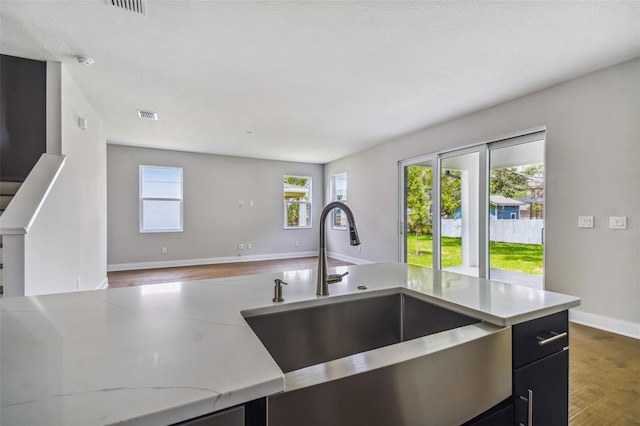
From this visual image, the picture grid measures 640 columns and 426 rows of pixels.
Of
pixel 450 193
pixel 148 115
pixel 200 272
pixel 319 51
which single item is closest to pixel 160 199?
pixel 200 272

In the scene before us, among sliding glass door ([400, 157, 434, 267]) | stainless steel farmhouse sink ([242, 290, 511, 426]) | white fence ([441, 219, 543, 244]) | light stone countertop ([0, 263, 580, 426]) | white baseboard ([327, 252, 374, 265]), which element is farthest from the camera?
white baseboard ([327, 252, 374, 265])

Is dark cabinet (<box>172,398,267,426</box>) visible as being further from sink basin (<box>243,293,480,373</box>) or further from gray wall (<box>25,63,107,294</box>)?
gray wall (<box>25,63,107,294</box>)

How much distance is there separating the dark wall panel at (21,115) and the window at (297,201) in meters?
5.07

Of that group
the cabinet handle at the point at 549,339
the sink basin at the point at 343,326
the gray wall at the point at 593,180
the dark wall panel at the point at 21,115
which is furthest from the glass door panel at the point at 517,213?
the dark wall panel at the point at 21,115

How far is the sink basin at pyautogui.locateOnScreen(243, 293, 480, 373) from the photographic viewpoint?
101cm

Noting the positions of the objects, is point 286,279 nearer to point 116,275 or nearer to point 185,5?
point 185,5

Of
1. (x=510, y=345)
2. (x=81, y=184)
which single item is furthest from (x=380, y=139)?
(x=510, y=345)

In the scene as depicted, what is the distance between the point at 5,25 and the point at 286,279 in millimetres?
3128

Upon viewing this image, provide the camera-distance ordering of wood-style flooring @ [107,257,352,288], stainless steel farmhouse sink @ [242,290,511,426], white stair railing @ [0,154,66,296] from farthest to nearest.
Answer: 1. wood-style flooring @ [107,257,352,288]
2. white stair railing @ [0,154,66,296]
3. stainless steel farmhouse sink @ [242,290,511,426]

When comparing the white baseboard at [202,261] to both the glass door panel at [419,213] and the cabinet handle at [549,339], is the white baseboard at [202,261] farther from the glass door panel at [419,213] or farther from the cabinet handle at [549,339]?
the cabinet handle at [549,339]

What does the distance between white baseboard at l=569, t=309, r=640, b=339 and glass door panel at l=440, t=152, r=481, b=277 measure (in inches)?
48.0

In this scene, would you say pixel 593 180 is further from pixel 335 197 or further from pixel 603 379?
pixel 335 197

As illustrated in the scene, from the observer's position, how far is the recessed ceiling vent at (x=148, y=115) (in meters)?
4.14

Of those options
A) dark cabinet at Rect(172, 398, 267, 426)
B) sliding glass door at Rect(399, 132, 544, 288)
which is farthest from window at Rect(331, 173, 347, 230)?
dark cabinet at Rect(172, 398, 267, 426)
